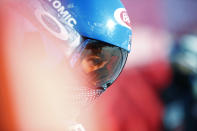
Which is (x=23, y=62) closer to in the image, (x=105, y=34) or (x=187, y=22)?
(x=105, y=34)

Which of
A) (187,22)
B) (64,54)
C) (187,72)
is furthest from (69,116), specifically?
(187,22)

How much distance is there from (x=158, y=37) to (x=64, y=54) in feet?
10.3

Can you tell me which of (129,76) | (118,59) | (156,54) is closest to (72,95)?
(118,59)

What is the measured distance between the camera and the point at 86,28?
1841 mm

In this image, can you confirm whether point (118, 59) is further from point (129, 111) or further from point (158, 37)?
point (158, 37)

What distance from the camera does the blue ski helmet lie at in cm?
184

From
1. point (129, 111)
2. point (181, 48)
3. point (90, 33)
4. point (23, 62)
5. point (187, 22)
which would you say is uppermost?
point (187, 22)

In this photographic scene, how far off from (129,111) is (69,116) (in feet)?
7.62

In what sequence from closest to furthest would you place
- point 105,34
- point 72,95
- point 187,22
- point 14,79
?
point 14,79
point 105,34
point 72,95
point 187,22

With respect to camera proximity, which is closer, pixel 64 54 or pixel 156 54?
pixel 64 54

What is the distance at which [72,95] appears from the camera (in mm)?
2004

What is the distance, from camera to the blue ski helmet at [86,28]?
1.84 meters

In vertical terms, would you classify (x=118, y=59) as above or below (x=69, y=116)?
above

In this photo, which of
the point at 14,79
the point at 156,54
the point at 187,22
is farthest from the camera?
the point at 187,22
